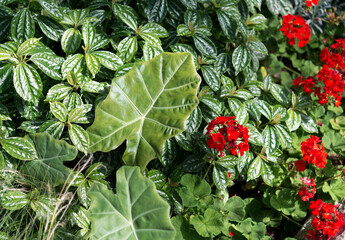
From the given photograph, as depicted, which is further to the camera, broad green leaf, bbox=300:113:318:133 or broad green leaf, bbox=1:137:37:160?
broad green leaf, bbox=300:113:318:133

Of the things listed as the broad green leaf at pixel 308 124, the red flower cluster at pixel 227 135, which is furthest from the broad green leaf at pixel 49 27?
the broad green leaf at pixel 308 124

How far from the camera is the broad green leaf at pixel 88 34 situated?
200cm

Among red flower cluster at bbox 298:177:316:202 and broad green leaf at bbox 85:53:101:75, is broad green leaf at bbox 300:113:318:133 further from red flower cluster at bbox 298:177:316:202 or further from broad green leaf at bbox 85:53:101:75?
broad green leaf at bbox 85:53:101:75

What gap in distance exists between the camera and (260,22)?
8.36 feet

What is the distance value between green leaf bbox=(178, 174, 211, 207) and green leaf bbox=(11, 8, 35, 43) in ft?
3.76

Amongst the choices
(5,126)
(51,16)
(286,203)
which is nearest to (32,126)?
(5,126)

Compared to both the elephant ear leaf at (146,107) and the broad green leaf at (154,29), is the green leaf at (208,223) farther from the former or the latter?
the broad green leaf at (154,29)

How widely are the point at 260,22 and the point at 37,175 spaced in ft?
5.70

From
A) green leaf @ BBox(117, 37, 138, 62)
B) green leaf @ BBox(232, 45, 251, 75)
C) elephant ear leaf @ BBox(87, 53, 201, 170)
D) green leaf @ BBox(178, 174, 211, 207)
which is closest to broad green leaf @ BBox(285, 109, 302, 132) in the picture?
green leaf @ BBox(232, 45, 251, 75)

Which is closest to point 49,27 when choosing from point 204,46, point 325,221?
point 204,46

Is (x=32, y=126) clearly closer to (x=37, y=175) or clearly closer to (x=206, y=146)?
(x=37, y=175)

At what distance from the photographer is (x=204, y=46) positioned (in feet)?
7.48

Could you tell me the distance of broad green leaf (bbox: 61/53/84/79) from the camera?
1958mm

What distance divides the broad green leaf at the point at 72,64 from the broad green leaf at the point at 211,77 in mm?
731
